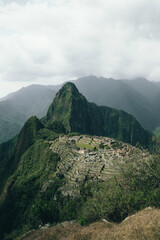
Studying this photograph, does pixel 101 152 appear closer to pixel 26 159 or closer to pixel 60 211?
pixel 60 211

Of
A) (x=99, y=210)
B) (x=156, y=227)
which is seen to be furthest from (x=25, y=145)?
(x=156, y=227)

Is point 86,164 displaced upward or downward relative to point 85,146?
downward

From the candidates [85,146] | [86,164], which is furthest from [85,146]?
[86,164]

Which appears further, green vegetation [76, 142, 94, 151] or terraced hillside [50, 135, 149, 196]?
green vegetation [76, 142, 94, 151]

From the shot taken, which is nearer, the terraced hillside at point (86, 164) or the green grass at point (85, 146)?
the terraced hillside at point (86, 164)

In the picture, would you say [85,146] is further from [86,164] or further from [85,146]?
[86,164]

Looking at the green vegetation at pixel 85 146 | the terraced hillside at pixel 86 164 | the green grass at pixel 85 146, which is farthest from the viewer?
the green grass at pixel 85 146

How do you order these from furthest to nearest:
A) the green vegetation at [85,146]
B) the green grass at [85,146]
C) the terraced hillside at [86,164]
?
the green grass at [85,146] → the green vegetation at [85,146] → the terraced hillside at [86,164]

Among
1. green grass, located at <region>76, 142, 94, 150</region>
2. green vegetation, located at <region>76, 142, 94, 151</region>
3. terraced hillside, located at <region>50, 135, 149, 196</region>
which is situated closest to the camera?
terraced hillside, located at <region>50, 135, 149, 196</region>

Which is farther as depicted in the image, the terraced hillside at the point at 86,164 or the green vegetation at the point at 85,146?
the green vegetation at the point at 85,146

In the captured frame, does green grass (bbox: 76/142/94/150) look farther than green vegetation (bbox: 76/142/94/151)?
Yes

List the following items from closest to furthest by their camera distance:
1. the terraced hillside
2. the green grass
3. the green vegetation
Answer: the terraced hillside, the green vegetation, the green grass
